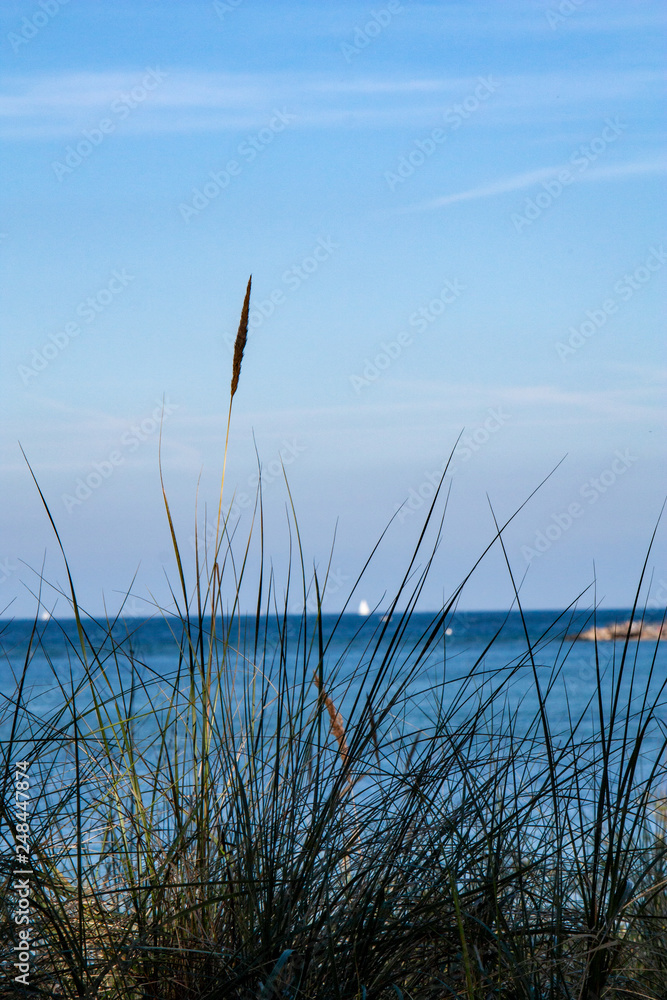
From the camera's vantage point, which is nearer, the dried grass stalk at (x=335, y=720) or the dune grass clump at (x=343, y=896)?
the dune grass clump at (x=343, y=896)

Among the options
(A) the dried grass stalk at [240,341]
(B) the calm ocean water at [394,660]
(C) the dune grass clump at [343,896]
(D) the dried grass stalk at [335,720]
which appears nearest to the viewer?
(C) the dune grass clump at [343,896]

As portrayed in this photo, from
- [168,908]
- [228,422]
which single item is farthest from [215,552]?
[168,908]

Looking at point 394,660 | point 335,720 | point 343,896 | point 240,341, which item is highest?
point 240,341

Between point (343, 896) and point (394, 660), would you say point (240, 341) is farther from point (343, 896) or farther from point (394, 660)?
point (343, 896)

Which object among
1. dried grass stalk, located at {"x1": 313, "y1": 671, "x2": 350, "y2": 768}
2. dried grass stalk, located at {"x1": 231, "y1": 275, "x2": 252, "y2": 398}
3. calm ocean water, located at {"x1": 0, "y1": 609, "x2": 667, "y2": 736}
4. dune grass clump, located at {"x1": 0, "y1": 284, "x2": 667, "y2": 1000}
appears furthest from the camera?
dried grass stalk, located at {"x1": 231, "y1": 275, "x2": 252, "y2": 398}

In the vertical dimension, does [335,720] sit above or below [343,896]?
above

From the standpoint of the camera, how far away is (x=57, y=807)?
173 centimetres

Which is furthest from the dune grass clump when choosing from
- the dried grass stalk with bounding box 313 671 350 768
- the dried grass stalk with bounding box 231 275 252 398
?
the dried grass stalk with bounding box 231 275 252 398

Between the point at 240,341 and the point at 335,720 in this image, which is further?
the point at 240,341

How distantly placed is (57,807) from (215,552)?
63 cm

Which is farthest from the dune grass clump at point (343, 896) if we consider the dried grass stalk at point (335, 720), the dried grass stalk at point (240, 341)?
the dried grass stalk at point (240, 341)

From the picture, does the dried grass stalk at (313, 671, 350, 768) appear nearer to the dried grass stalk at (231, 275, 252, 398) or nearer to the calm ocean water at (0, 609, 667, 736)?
the calm ocean water at (0, 609, 667, 736)

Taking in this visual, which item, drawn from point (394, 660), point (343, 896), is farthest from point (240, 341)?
point (343, 896)

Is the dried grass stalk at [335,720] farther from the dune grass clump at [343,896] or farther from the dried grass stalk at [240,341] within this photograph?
the dried grass stalk at [240,341]
